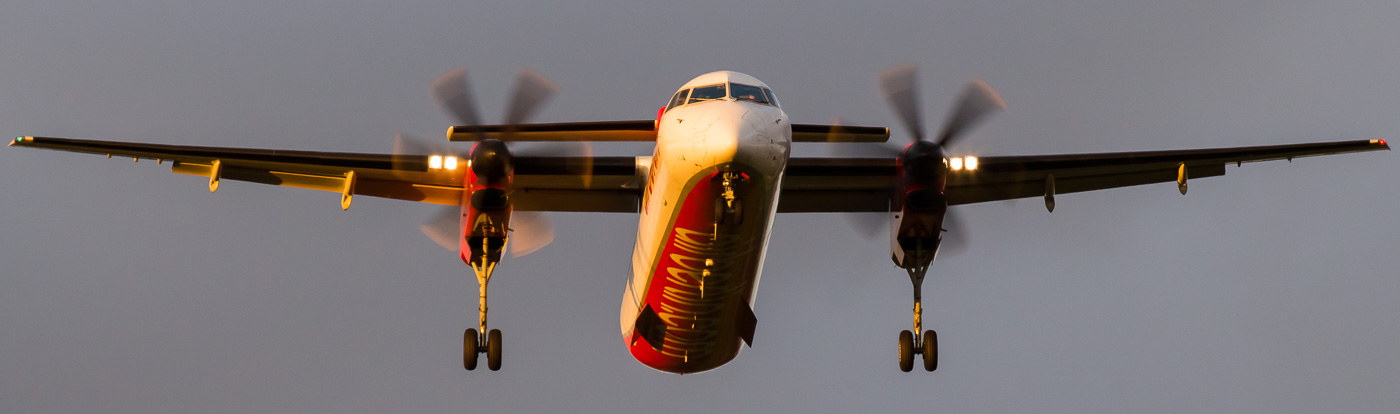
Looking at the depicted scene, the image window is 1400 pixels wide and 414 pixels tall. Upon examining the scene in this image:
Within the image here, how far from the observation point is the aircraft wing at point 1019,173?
60.5 feet

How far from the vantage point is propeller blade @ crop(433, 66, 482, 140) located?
704 inches

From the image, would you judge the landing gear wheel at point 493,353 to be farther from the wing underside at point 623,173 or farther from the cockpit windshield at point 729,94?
the cockpit windshield at point 729,94

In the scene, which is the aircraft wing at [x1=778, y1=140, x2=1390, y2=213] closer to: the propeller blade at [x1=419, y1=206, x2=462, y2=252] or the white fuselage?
the white fuselage

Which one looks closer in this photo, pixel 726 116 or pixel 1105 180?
pixel 726 116

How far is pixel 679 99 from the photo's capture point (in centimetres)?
1448

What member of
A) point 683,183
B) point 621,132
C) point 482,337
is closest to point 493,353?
point 482,337

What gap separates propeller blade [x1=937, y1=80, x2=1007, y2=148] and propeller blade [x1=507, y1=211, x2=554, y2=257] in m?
5.80

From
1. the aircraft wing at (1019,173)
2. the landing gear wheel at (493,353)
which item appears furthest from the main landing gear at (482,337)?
the aircraft wing at (1019,173)

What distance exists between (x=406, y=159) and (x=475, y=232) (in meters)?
1.38

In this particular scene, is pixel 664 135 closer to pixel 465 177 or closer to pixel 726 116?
pixel 726 116

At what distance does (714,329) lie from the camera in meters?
17.1

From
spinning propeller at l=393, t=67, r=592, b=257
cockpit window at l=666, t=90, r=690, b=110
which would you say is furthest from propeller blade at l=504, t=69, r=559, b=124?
cockpit window at l=666, t=90, r=690, b=110

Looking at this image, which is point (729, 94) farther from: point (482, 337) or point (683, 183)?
point (482, 337)

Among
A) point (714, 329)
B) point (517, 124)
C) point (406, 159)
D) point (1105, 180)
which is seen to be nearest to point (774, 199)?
point (714, 329)
